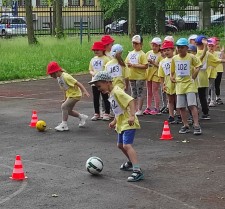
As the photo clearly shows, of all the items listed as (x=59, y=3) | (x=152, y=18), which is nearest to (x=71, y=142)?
(x=59, y=3)

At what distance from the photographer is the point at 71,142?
1193 cm

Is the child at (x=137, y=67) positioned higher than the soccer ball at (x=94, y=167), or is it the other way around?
the child at (x=137, y=67)

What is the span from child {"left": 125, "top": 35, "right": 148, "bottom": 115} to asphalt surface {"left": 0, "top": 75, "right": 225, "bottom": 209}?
592 millimetres

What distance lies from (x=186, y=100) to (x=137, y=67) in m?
2.17

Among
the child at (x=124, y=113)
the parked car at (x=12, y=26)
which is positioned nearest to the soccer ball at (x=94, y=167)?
the child at (x=124, y=113)

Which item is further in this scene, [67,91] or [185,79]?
[67,91]

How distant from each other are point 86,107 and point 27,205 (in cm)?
867

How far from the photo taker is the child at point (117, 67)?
13.3 metres

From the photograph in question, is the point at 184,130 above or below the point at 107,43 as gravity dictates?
below

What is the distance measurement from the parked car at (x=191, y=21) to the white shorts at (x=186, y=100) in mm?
42411

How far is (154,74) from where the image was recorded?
14859 millimetres

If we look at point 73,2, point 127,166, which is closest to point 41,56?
point 127,166

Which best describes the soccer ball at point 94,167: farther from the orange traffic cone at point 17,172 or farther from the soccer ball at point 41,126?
the soccer ball at point 41,126

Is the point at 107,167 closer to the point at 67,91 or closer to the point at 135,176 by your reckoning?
the point at 135,176
